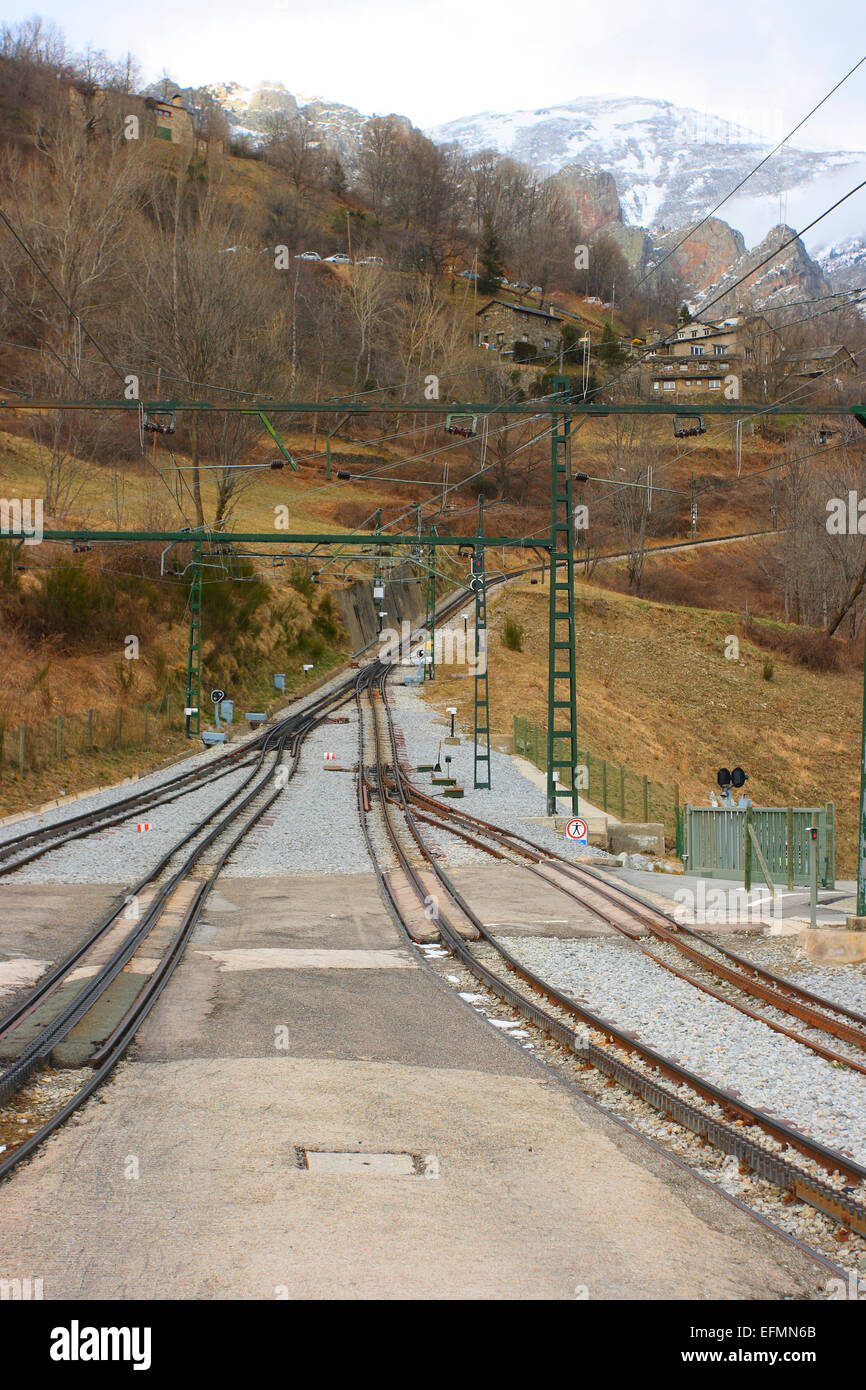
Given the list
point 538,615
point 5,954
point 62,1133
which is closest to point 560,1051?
point 62,1133

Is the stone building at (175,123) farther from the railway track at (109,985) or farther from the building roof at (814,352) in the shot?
the railway track at (109,985)

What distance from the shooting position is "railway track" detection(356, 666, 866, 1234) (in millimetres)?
7309

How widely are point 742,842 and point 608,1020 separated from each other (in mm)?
11002

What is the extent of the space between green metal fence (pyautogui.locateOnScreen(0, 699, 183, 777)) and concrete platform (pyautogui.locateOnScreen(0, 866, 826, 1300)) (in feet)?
68.6

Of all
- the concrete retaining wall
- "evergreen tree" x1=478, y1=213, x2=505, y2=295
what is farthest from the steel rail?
"evergreen tree" x1=478, y1=213, x2=505, y2=295

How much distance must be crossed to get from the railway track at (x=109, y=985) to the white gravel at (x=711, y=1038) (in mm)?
4541

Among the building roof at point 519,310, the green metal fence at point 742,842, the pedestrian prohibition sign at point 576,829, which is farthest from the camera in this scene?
the building roof at point 519,310

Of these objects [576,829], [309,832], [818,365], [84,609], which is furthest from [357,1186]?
[818,365]

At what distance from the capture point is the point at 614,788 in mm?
35531

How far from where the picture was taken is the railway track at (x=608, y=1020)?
731cm

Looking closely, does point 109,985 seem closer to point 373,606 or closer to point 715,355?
point 373,606

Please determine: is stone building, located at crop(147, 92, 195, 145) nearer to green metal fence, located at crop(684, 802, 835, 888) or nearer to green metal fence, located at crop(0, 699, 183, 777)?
green metal fence, located at crop(0, 699, 183, 777)

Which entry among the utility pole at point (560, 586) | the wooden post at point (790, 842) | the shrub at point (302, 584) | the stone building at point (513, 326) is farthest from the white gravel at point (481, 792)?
the stone building at point (513, 326)

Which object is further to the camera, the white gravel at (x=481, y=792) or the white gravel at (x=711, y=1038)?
the white gravel at (x=481, y=792)
